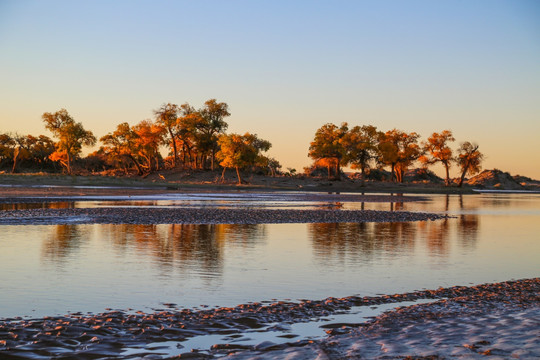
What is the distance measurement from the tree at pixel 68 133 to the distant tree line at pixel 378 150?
42.3 metres

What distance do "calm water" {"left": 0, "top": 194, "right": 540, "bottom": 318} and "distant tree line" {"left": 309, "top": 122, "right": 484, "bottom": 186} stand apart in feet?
248

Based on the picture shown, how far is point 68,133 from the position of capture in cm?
9750

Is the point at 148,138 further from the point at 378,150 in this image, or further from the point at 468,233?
the point at 468,233

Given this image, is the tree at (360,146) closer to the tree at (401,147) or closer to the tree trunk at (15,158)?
the tree at (401,147)

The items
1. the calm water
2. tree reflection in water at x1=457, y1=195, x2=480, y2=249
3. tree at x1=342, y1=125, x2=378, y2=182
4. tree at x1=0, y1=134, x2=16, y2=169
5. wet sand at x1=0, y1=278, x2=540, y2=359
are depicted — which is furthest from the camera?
tree at x1=0, y1=134, x2=16, y2=169

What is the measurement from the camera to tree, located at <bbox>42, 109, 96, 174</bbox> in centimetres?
9775

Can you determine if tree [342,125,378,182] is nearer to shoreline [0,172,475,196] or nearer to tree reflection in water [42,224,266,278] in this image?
shoreline [0,172,475,196]

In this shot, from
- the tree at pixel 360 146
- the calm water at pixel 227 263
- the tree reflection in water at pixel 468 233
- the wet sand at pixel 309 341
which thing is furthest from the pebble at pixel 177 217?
the tree at pixel 360 146

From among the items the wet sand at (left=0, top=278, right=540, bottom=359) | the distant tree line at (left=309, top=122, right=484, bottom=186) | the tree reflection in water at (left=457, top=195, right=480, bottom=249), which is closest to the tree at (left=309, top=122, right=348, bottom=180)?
the distant tree line at (left=309, top=122, right=484, bottom=186)

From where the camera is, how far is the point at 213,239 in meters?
20.8

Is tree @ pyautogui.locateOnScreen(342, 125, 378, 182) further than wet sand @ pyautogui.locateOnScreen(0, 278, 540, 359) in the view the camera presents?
Yes

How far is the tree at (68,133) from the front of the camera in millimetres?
97750

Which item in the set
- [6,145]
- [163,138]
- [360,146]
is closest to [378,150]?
[360,146]

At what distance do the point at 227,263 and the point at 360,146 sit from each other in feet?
283
